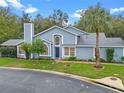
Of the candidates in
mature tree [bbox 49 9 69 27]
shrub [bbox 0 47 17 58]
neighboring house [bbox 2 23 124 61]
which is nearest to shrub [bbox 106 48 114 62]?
neighboring house [bbox 2 23 124 61]

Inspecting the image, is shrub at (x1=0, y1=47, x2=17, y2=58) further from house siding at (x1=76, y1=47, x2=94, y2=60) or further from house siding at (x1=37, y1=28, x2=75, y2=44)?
house siding at (x1=76, y1=47, x2=94, y2=60)

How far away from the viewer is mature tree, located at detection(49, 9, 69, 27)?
3147 inches

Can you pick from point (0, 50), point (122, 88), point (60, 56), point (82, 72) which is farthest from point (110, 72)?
point (0, 50)

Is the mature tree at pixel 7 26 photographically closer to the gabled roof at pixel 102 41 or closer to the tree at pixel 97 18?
the gabled roof at pixel 102 41

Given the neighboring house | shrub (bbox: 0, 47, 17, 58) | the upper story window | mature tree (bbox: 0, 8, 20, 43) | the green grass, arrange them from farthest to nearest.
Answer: mature tree (bbox: 0, 8, 20, 43)
shrub (bbox: 0, 47, 17, 58)
the upper story window
the neighboring house
the green grass

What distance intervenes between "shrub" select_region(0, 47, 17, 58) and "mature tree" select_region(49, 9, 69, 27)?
37704 mm

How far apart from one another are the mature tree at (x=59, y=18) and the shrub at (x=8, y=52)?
124 feet

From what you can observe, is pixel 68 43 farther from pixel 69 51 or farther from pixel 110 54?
pixel 110 54

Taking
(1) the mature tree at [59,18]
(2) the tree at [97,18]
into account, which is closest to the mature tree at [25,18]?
(1) the mature tree at [59,18]

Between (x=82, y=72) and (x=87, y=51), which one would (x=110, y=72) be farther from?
(x=87, y=51)

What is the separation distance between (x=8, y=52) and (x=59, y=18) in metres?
41.3

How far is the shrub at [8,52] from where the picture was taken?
42.3 m

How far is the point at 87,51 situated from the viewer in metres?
37.7

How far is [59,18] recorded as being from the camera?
268 feet
